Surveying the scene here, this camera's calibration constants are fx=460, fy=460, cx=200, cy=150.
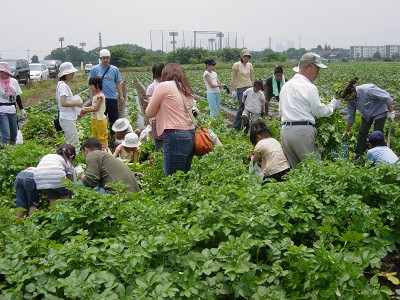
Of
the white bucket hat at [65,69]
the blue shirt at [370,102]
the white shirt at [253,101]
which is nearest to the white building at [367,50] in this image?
the white shirt at [253,101]

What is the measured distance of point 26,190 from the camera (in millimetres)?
4820

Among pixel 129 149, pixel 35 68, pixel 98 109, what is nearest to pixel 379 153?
pixel 129 149

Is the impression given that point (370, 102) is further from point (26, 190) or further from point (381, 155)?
point (26, 190)

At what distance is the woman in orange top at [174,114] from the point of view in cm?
461

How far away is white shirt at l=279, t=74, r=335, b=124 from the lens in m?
4.95

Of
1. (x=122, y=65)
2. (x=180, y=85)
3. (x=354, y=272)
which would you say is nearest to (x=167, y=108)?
(x=180, y=85)

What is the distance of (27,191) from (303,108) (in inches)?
121

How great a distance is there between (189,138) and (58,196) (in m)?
1.50

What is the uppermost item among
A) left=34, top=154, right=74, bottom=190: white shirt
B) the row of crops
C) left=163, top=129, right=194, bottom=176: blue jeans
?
left=163, top=129, right=194, bottom=176: blue jeans

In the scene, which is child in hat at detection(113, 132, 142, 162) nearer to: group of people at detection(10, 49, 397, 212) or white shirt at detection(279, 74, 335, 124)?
group of people at detection(10, 49, 397, 212)

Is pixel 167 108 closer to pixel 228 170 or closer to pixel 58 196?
pixel 228 170

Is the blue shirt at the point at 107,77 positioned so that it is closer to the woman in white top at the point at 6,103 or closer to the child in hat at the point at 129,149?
the woman in white top at the point at 6,103

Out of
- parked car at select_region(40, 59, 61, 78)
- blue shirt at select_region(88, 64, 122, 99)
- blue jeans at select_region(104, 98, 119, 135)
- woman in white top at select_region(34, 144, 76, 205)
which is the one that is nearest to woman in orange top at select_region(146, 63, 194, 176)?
woman in white top at select_region(34, 144, 76, 205)

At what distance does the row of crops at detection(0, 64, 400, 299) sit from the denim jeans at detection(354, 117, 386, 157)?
84.8 inches
